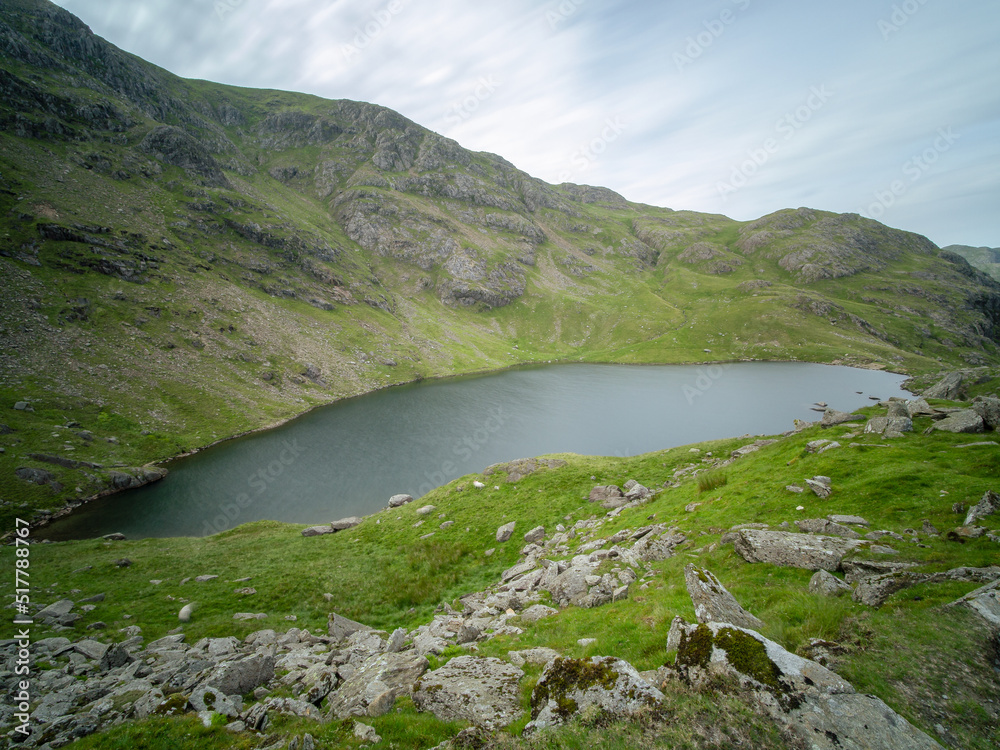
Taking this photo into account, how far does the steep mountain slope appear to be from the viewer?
205ft

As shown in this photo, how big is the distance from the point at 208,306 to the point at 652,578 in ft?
400

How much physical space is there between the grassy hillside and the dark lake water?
11.4 meters

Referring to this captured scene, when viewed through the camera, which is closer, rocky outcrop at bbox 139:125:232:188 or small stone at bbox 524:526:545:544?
small stone at bbox 524:526:545:544

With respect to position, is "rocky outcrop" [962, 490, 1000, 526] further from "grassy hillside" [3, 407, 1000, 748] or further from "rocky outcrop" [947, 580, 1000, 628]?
"rocky outcrop" [947, 580, 1000, 628]

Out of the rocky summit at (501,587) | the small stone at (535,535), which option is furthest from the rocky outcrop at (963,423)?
the small stone at (535,535)

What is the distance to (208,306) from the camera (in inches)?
3844

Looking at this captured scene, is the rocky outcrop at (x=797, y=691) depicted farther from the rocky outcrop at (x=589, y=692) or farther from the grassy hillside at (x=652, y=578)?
the rocky outcrop at (x=589, y=692)

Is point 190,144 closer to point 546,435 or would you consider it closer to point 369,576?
point 546,435

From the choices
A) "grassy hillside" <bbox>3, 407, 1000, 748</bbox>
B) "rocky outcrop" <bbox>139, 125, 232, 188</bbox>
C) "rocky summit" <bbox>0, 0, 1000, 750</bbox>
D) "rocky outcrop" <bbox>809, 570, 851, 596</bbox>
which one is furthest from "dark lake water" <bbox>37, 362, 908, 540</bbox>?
"rocky outcrop" <bbox>139, 125, 232, 188</bbox>

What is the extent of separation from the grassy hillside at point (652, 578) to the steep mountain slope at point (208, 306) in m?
37.9

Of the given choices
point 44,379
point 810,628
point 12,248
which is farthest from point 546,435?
point 12,248

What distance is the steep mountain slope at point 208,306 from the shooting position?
62469 millimetres

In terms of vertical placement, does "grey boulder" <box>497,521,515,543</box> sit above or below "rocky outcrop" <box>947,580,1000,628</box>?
below

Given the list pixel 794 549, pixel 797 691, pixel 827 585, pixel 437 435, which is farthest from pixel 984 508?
pixel 437 435
